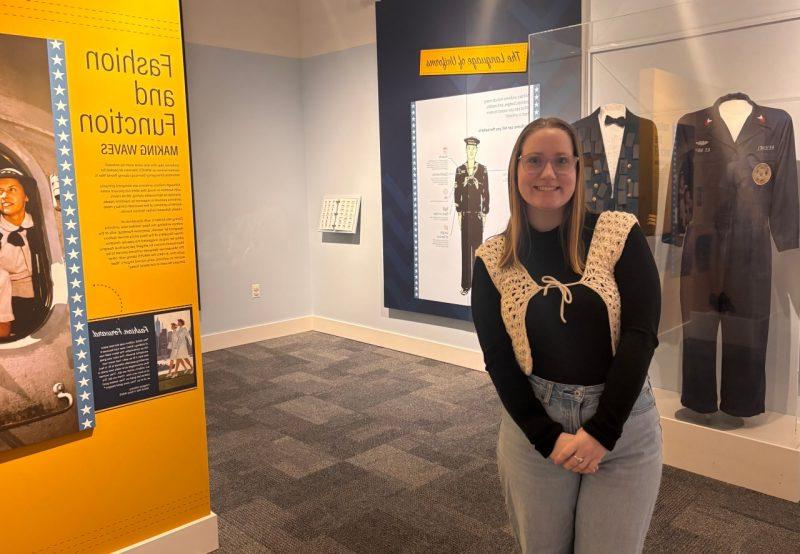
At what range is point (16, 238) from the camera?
1872 millimetres

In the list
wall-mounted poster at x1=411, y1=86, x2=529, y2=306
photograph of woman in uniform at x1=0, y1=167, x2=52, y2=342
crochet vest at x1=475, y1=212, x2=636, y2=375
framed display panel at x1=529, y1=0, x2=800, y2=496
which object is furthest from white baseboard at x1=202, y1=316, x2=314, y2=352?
crochet vest at x1=475, y1=212, x2=636, y2=375

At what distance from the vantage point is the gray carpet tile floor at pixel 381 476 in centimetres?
253

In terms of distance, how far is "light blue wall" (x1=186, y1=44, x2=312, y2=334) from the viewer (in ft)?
17.7

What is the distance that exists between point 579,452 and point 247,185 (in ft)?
15.7

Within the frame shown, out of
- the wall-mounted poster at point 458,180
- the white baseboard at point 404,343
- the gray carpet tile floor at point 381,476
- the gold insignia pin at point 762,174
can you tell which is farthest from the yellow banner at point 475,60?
the gray carpet tile floor at point 381,476

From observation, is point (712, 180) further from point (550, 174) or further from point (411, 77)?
point (411, 77)

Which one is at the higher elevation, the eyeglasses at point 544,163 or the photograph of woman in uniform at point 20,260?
the eyeglasses at point 544,163

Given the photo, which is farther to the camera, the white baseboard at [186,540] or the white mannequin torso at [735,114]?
the white mannequin torso at [735,114]

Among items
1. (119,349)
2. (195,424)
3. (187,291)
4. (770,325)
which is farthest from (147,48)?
(770,325)

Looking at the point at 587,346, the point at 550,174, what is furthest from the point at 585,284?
the point at 550,174

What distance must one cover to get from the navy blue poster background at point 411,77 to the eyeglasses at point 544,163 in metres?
2.96

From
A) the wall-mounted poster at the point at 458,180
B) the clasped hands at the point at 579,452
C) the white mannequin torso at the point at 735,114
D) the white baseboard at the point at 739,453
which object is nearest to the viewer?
the clasped hands at the point at 579,452

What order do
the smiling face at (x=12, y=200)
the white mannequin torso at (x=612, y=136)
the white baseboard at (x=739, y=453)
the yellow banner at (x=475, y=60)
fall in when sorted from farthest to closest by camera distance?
the yellow banner at (x=475, y=60), the white mannequin torso at (x=612, y=136), the white baseboard at (x=739, y=453), the smiling face at (x=12, y=200)

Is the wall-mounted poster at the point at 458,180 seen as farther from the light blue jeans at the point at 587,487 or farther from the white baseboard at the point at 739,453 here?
the light blue jeans at the point at 587,487
